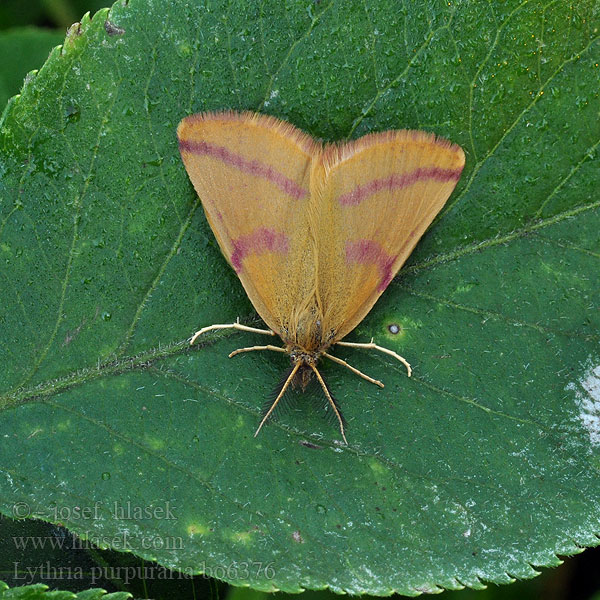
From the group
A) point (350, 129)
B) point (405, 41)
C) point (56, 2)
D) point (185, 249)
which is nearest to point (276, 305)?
point (185, 249)

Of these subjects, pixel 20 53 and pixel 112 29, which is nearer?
pixel 112 29

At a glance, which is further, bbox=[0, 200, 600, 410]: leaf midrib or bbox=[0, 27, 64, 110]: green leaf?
bbox=[0, 27, 64, 110]: green leaf

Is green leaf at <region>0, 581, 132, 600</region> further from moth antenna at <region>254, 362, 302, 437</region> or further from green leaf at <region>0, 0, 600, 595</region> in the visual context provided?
moth antenna at <region>254, 362, 302, 437</region>

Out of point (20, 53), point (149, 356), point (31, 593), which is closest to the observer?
point (31, 593)

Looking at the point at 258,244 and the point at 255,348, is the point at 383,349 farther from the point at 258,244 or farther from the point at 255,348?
the point at 258,244

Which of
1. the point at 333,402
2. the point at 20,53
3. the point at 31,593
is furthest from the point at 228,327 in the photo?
the point at 20,53

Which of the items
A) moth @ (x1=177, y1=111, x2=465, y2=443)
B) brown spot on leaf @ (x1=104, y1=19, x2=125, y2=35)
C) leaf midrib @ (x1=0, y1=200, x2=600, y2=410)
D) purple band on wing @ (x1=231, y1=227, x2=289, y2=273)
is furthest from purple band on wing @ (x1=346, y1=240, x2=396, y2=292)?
brown spot on leaf @ (x1=104, y1=19, x2=125, y2=35)
